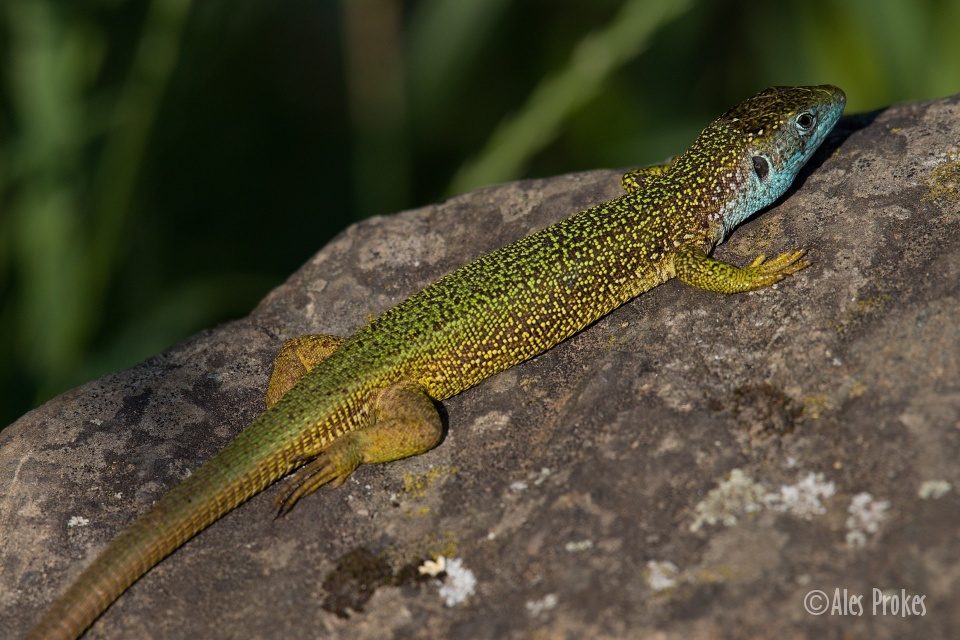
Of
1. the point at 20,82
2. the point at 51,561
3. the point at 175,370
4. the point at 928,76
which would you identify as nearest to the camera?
the point at 51,561

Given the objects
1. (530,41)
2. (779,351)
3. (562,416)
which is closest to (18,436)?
(562,416)

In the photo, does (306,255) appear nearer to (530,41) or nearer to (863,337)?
(530,41)

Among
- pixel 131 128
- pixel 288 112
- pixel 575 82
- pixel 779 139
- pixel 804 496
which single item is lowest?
pixel 804 496

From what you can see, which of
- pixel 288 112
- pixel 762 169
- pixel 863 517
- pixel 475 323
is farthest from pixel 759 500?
pixel 288 112

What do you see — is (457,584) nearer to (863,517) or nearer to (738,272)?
(863,517)

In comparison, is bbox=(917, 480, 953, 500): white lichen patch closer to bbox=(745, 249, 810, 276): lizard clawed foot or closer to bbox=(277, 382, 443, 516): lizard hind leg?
bbox=(745, 249, 810, 276): lizard clawed foot
